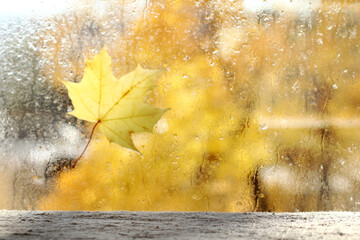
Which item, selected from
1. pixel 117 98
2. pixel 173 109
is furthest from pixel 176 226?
pixel 173 109

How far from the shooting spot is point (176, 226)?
317 mm

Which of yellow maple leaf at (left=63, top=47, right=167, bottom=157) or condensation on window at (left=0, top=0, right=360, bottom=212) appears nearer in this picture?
yellow maple leaf at (left=63, top=47, right=167, bottom=157)

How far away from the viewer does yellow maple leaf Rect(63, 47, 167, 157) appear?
1.12 ft

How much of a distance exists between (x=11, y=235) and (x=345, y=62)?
0.53 meters

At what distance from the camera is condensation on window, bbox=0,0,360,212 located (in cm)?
53

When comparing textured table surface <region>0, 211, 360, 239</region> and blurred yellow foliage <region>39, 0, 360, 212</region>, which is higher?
blurred yellow foliage <region>39, 0, 360, 212</region>

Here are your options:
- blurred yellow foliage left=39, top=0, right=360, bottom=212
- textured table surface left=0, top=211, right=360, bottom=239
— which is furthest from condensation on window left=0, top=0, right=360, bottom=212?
textured table surface left=0, top=211, right=360, bottom=239

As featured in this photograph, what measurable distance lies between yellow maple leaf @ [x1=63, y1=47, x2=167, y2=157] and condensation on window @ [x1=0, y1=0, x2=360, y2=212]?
0.58 feet

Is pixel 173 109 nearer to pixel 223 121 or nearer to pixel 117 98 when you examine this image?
pixel 223 121

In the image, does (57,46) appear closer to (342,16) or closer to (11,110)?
(11,110)

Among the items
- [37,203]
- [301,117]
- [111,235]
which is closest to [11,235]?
[111,235]

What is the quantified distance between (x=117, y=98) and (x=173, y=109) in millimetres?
199

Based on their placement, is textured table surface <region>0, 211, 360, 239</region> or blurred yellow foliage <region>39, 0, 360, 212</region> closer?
textured table surface <region>0, 211, 360, 239</region>

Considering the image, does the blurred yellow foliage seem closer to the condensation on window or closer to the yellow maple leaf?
the condensation on window
